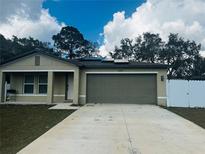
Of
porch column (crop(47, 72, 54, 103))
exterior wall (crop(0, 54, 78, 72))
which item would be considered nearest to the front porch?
exterior wall (crop(0, 54, 78, 72))

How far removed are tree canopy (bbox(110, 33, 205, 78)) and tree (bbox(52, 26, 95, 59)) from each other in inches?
364

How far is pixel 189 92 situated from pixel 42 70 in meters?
10.4

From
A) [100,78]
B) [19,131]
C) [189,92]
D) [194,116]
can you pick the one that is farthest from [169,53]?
[19,131]

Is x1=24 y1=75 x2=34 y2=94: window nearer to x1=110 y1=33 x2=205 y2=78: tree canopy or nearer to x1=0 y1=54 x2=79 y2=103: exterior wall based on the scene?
x1=0 y1=54 x2=79 y2=103: exterior wall

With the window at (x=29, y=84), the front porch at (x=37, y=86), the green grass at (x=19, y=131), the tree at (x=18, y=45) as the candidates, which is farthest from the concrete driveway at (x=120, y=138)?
the tree at (x=18, y=45)

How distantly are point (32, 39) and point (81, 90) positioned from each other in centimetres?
3701

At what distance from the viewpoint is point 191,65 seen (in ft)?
132

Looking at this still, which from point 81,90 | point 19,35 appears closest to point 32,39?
point 19,35

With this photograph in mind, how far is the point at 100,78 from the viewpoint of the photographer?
1686cm

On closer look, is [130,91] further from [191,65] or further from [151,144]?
[191,65]

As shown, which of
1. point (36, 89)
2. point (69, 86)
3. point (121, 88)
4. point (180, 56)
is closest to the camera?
point (121, 88)

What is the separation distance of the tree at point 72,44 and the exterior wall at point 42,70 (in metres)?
33.3

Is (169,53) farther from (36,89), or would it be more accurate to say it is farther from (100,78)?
(36,89)

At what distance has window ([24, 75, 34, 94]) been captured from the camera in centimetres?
1753
